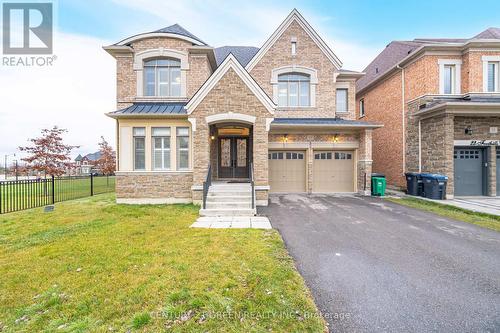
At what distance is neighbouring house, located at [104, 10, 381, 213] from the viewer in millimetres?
9281

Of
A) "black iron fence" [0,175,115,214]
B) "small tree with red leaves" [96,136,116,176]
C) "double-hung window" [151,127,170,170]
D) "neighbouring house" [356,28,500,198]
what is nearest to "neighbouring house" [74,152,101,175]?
"small tree with red leaves" [96,136,116,176]

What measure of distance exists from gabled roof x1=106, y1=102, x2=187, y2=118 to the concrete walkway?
5297mm

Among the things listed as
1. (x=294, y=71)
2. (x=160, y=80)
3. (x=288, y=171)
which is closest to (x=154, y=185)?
(x=160, y=80)

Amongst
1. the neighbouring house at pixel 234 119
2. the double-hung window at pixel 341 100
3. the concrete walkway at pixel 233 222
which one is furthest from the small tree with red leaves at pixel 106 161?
the double-hung window at pixel 341 100

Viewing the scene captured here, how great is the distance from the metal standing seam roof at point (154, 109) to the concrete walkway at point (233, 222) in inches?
210

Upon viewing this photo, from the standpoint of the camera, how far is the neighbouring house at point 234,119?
365 inches

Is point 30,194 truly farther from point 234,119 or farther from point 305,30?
point 305,30

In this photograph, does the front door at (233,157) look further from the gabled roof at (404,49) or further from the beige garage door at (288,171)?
the gabled roof at (404,49)

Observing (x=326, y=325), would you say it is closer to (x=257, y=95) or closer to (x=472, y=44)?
(x=257, y=95)

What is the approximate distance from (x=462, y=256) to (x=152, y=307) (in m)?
6.19

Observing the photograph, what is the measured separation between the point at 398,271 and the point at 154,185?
9736 millimetres

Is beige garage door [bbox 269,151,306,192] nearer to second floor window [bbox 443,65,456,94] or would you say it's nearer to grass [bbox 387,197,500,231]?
grass [bbox 387,197,500,231]

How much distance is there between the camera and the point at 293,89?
1367cm

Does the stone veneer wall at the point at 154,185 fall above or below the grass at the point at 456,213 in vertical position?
above
